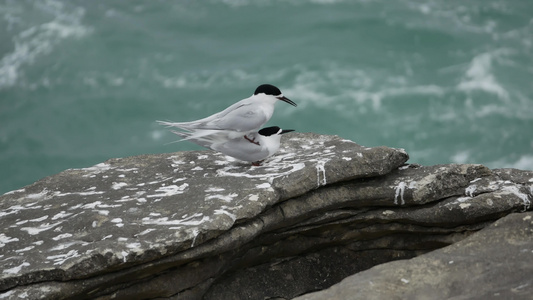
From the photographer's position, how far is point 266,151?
5230 mm

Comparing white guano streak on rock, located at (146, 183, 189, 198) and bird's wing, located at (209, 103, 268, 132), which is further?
bird's wing, located at (209, 103, 268, 132)

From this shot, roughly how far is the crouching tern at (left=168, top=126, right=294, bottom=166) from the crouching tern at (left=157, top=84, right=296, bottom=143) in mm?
17

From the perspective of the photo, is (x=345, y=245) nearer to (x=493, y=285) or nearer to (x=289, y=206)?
(x=289, y=206)

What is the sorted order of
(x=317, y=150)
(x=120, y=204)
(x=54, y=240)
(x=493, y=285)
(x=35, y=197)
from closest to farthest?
(x=493, y=285), (x=54, y=240), (x=120, y=204), (x=35, y=197), (x=317, y=150)

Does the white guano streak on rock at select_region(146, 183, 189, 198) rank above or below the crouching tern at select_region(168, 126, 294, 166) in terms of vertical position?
below

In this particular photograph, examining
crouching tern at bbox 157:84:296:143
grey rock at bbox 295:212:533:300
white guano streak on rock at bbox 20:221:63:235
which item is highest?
crouching tern at bbox 157:84:296:143

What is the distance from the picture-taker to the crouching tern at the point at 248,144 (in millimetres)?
5207

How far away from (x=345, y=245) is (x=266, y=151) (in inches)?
32.7

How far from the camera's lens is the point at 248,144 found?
17.1 feet

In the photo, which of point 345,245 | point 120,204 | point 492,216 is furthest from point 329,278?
point 120,204

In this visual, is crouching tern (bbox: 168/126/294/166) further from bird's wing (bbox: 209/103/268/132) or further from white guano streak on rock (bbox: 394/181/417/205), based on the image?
white guano streak on rock (bbox: 394/181/417/205)

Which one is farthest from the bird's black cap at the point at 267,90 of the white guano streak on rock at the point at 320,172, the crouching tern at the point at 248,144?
the white guano streak on rock at the point at 320,172

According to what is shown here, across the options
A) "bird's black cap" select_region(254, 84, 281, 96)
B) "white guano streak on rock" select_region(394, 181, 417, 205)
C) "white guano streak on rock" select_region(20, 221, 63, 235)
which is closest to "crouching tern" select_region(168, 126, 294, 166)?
"bird's black cap" select_region(254, 84, 281, 96)

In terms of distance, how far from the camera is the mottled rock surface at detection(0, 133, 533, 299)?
13.9 ft
